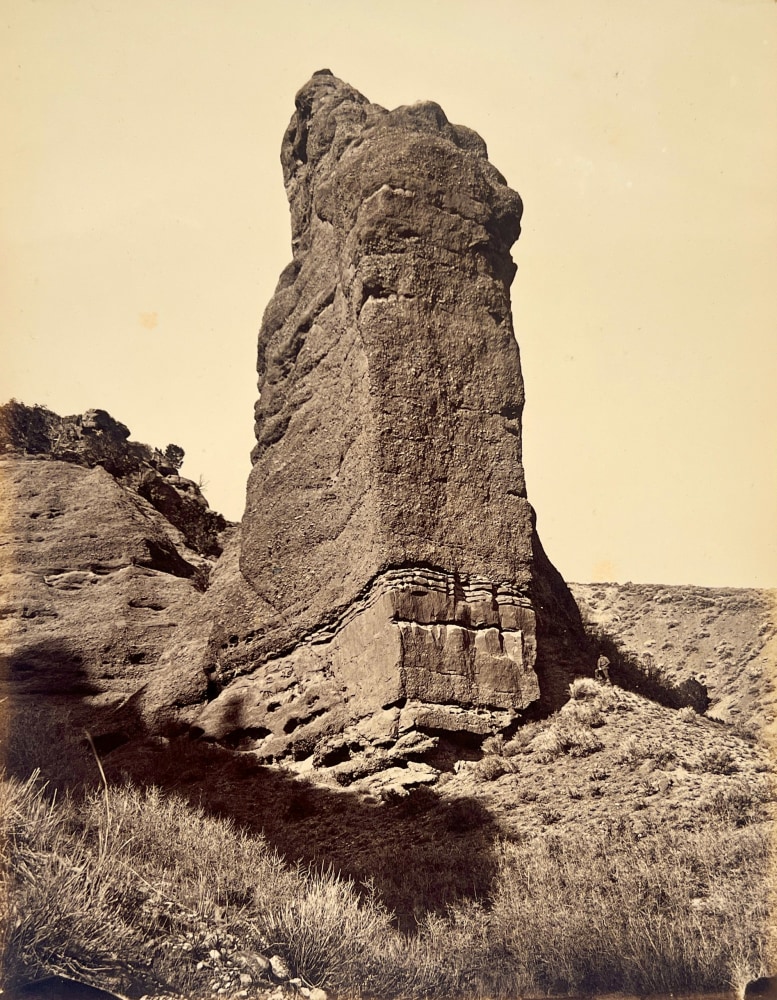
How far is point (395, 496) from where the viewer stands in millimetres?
13531

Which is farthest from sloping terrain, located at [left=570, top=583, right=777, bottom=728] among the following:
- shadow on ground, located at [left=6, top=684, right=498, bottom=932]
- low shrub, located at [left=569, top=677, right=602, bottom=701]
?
shadow on ground, located at [left=6, top=684, right=498, bottom=932]

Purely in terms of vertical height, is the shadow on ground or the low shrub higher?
the low shrub

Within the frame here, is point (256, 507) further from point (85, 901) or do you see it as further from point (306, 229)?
point (85, 901)

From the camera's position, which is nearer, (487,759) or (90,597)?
(487,759)

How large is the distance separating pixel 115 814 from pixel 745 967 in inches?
232

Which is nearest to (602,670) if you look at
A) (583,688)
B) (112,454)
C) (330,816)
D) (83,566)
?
(583,688)

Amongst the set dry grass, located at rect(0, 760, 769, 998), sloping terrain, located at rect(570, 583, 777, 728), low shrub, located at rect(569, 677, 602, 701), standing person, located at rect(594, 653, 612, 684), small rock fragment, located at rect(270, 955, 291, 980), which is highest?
sloping terrain, located at rect(570, 583, 777, 728)

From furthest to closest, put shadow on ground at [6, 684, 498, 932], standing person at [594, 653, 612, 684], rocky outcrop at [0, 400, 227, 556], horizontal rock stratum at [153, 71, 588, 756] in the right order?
rocky outcrop at [0, 400, 227, 556]
standing person at [594, 653, 612, 684]
horizontal rock stratum at [153, 71, 588, 756]
shadow on ground at [6, 684, 498, 932]

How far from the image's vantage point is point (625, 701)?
44.4 ft

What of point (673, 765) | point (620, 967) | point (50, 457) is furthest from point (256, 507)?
point (620, 967)

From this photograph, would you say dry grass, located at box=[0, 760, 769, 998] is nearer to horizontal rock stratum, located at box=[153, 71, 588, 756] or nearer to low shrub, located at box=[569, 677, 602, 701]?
horizontal rock stratum, located at box=[153, 71, 588, 756]

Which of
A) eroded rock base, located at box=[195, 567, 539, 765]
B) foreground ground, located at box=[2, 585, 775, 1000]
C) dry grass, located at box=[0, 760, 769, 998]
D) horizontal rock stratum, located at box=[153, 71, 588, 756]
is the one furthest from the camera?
horizontal rock stratum, located at box=[153, 71, 588, 756]

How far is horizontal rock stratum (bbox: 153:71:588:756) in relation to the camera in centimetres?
1309

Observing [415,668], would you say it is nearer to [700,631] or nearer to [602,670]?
[602,670]
